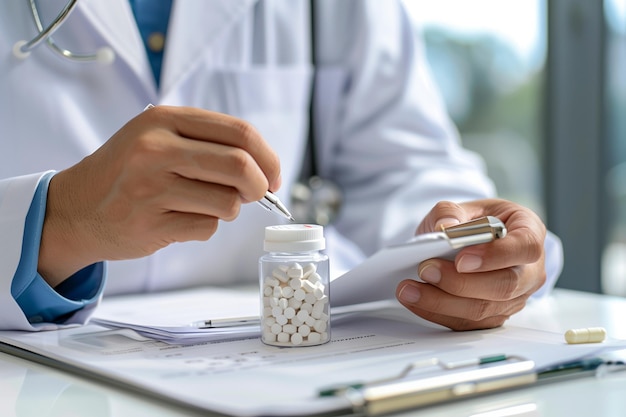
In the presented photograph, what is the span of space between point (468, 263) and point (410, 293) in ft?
0.21

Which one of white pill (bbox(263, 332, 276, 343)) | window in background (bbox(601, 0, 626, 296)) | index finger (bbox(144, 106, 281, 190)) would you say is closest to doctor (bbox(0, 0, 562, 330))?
index finger (bbox(144, 106, 281, 190))

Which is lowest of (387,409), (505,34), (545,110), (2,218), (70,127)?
(387,409)

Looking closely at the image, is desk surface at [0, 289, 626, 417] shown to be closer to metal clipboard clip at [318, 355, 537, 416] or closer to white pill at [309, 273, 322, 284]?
metal clipboard clip at [318, 355, 537, 416]

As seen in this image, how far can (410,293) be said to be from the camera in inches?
29.1

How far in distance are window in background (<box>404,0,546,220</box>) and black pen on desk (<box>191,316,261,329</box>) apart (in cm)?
155

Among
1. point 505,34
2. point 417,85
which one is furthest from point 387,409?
point 505,34

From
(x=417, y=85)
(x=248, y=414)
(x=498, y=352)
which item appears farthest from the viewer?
(x=417, y=85)

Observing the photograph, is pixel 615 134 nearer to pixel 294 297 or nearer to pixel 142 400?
pixel 294 297

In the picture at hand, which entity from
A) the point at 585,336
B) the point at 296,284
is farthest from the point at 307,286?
the point at 585,336

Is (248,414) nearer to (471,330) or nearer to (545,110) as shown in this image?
(471,330)

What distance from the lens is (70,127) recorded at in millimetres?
992

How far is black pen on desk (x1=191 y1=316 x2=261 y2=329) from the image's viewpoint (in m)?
0.74

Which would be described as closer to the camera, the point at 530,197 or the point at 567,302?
the point at 567,302

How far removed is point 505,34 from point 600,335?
1682mm
